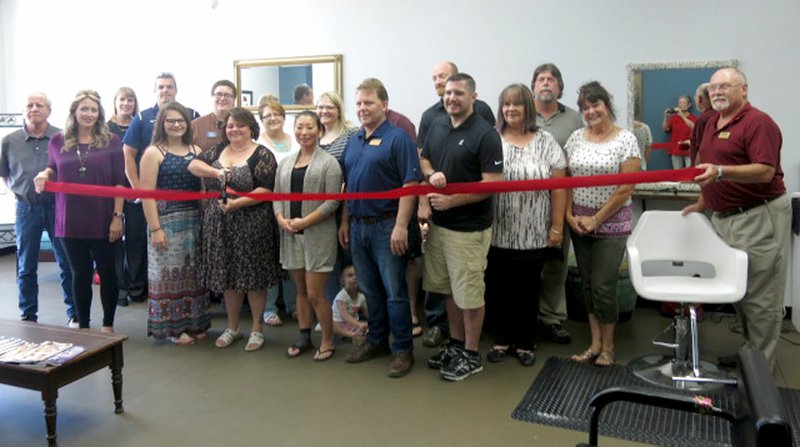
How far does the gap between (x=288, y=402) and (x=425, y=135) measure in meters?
1.93

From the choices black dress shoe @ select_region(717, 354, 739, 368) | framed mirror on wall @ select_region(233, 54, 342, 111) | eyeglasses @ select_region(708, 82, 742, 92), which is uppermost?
framed mirror on wall @ select_region(233, 54, 342, 111)

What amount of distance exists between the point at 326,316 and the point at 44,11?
18.4 feet

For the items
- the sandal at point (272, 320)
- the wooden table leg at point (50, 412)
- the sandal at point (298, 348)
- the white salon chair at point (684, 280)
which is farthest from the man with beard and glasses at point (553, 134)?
the wooden table leg at point (50, 412)

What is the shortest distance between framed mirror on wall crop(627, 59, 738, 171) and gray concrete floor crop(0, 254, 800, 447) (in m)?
1.55

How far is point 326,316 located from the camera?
3945 millimetres

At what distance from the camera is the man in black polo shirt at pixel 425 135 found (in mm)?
4258

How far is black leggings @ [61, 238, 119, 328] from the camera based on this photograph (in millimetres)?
4176

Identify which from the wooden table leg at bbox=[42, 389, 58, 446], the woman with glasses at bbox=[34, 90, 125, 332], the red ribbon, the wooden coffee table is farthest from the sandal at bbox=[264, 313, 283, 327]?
the wooden table leg at bbox=[42, 389, 58, 446]

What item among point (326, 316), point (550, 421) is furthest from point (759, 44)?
point (326, 316)

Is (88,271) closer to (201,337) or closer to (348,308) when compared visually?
(201,337)

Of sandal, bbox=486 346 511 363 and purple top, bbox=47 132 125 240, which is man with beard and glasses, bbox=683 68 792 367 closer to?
sandal, bbox=486 346 511 363

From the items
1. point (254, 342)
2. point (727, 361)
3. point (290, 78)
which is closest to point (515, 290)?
point (727, 361)

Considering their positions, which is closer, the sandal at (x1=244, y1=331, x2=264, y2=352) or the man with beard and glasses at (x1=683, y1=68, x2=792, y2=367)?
the man with beard and glasses at (x1=683, y1=68, x2=792, y2=367)

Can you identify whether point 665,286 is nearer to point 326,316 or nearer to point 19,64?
point 326,316
